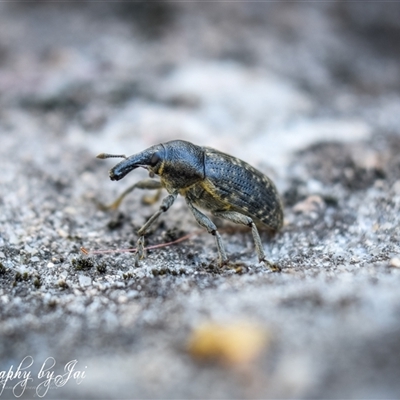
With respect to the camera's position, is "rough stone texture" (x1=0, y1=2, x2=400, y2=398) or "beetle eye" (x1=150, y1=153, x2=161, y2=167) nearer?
"rough stone texture" (x1=0, y1=2, x2=400, y2=398)

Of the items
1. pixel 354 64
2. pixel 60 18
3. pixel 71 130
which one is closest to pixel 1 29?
pixel 60 18

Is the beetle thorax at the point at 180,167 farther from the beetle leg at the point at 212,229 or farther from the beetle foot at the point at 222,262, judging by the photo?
the beetle foot at the point at 222,262

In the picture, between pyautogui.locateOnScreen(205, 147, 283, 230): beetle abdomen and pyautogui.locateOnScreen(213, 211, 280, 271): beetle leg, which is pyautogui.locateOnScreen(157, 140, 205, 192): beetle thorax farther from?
pyautogui.locateOnScreen(213, 211, 280, 271): beetle leg

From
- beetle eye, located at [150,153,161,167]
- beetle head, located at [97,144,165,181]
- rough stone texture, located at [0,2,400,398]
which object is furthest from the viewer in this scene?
beetle eye, located at [150,153,161,167]

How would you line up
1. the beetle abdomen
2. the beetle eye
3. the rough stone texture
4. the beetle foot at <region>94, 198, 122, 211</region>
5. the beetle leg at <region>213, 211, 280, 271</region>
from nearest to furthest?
the rough stone texture
the beetle leg at <region>213, 211, 280, 271</region>
the beetle eye
the beetle abdomen
the beetle foot at <region>94, 198, 122, 211</region>

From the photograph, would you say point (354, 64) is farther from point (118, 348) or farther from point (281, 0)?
point (118, 348)

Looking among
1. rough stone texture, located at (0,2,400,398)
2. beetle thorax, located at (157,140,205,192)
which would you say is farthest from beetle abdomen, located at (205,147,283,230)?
rough stone texture, located at (0,2,400,398)
